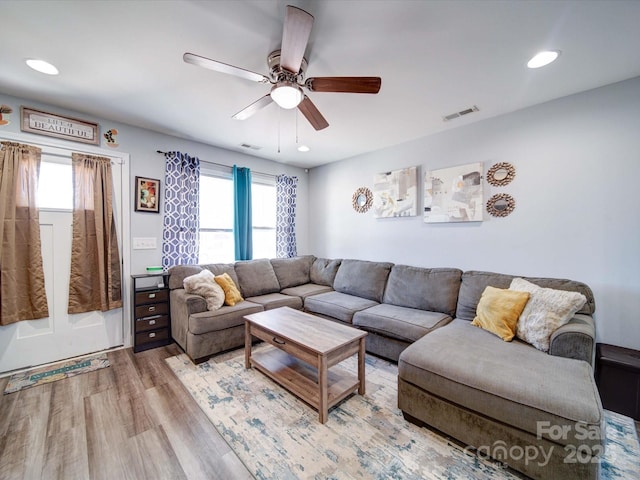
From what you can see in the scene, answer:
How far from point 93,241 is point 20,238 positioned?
523mm

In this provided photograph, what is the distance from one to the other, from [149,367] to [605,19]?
4430 millimetres

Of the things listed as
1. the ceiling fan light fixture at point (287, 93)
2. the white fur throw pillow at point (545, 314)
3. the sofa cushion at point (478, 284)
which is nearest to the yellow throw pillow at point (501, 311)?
the white fur throw pillow at point (545, 314)

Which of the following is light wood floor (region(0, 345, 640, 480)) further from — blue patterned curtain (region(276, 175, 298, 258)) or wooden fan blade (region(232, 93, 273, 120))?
blue patterned curtain (region(276, 175, 298, 258))

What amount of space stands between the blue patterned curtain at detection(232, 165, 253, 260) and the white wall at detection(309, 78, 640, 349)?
8.13 feet

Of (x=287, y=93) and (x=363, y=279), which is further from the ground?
(x=287, y=93)

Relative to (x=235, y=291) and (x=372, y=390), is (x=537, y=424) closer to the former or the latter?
(x=372, y=390)

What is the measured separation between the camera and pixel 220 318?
2.70 m

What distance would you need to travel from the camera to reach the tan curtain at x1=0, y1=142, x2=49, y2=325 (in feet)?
7.63

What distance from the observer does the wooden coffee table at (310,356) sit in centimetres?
183

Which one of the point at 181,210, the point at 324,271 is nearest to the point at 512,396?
the point at 324,271

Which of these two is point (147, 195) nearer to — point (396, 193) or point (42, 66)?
point (42, 66)

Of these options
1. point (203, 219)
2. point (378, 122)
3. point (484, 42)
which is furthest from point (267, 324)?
point (484, 42)

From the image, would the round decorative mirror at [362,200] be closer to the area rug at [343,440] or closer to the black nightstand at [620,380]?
the area rug at [343,440]

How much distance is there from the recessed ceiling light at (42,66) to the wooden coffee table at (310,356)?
2608mm
